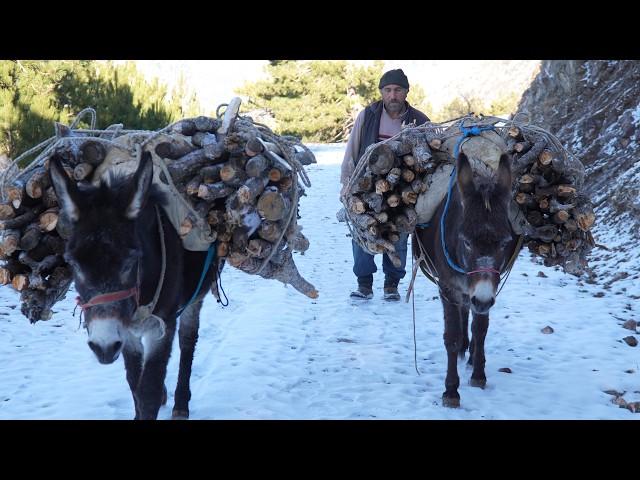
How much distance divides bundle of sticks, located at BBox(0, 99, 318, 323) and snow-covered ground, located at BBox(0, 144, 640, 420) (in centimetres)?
109

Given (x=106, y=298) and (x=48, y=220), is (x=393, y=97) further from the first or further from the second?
(x=106, y=298)

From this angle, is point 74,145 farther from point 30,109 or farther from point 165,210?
point 30,109

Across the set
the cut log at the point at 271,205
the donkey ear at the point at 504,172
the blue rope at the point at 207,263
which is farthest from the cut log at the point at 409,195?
the blue rope at the point at 207,263

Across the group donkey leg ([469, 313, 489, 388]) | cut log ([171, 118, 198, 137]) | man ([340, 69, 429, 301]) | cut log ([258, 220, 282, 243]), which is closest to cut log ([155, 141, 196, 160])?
cut log ([171, 118, 198, 137])

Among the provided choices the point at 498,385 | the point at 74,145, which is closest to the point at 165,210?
the point at 74,145

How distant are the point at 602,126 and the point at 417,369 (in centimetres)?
779

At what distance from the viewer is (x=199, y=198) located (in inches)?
149

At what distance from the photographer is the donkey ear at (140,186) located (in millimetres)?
3070

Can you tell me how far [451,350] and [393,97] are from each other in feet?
9.76

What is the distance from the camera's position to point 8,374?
4.91 m

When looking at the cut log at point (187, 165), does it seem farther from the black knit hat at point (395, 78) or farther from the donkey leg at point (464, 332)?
the black knit hat at point (395, 78)

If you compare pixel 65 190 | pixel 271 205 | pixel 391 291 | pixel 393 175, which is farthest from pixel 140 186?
pixel 391 291

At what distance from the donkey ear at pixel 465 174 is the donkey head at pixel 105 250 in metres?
2.15

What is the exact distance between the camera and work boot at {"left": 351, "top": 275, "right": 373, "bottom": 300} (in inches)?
291
